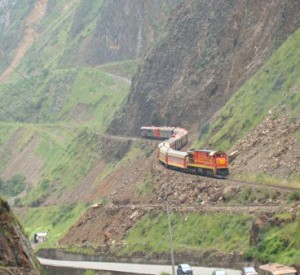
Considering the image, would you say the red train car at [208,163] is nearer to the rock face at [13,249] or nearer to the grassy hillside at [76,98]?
the rock face at [13,249]

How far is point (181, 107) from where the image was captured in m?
111

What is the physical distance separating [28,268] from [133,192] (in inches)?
2451

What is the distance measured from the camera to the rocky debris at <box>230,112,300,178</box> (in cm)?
6347

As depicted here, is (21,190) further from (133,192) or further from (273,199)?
(273,199)

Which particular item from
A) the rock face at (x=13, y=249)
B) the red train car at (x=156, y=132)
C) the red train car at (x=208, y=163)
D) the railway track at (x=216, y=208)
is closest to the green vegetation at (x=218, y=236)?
the railway track at (x=216, y=208)

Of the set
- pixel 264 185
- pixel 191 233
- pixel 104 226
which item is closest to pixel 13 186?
pixel 104 226

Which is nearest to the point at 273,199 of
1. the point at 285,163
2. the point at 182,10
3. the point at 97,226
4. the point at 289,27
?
the point at 285,163

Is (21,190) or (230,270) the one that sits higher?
(230,270)

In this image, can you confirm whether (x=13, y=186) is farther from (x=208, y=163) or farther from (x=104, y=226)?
(x=208, y=163)

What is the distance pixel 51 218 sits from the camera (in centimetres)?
11262

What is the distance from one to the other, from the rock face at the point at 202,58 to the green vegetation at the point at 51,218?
54.0ft

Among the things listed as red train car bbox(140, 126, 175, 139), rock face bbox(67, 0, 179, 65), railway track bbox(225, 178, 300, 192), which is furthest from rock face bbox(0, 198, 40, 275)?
rock face bbox(67, 0, 179, 65)

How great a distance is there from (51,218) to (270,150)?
50.7m

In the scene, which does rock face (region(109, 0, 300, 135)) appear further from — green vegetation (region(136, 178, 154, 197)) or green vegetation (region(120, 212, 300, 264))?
green vegetation (region(120, 212, 300, 264))
